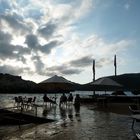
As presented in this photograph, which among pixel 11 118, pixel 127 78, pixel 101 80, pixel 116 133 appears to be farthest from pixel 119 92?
pixel 127 78

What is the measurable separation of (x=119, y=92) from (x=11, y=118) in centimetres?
2106

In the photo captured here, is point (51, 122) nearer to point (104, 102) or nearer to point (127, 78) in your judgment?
point (104, 102)

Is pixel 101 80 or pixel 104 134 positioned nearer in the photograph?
pixel 104 134

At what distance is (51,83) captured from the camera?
27.1m

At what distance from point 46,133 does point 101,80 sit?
18.1 metres

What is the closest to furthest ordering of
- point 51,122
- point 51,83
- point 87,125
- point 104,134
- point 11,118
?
point 104,134 → point 87,125 → point 51,122 → point 11,118 → point 51,83

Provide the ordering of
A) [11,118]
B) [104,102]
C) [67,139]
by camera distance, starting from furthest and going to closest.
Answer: [104,102]
[11,118]
[67,139]

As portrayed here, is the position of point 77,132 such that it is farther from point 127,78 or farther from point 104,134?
point 127,78

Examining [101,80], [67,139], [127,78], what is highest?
[127,78]

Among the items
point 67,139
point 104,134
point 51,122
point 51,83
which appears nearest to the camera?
point 67,139

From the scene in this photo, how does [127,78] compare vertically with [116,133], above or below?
above

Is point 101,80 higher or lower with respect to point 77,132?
higher

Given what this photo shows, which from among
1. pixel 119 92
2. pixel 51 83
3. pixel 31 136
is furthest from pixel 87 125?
pixel 119 92

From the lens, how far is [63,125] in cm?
1611
